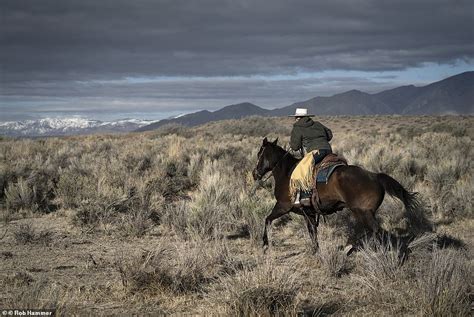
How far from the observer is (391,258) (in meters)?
6.66

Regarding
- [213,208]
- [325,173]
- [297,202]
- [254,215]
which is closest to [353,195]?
[325,173]

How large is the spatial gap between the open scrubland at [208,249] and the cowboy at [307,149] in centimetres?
92

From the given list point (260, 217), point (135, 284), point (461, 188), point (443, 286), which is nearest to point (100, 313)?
point (135, 284)

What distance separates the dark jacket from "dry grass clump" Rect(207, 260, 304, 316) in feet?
12.1

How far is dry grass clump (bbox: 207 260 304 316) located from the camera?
489cm

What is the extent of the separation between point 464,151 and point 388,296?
17.3 m

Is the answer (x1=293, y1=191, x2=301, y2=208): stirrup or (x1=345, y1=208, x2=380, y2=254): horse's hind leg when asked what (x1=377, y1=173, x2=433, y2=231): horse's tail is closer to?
(x1=345, y1=208, x2=380, y2=254): horse's hind leg

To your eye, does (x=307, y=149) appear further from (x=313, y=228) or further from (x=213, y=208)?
(x=213, y=208)

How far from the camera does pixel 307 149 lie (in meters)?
8.66

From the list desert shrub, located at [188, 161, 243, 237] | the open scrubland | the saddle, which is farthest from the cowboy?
desert shrub, located at [188, 161, 243, 237]

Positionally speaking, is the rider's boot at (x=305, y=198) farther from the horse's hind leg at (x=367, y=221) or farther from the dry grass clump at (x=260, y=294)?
the dry grass clump at (x=260, y=294)

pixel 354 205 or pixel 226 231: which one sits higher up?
pixel 354 205

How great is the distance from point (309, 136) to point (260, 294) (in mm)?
4197

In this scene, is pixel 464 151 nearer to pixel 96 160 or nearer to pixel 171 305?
pixel 96 160
